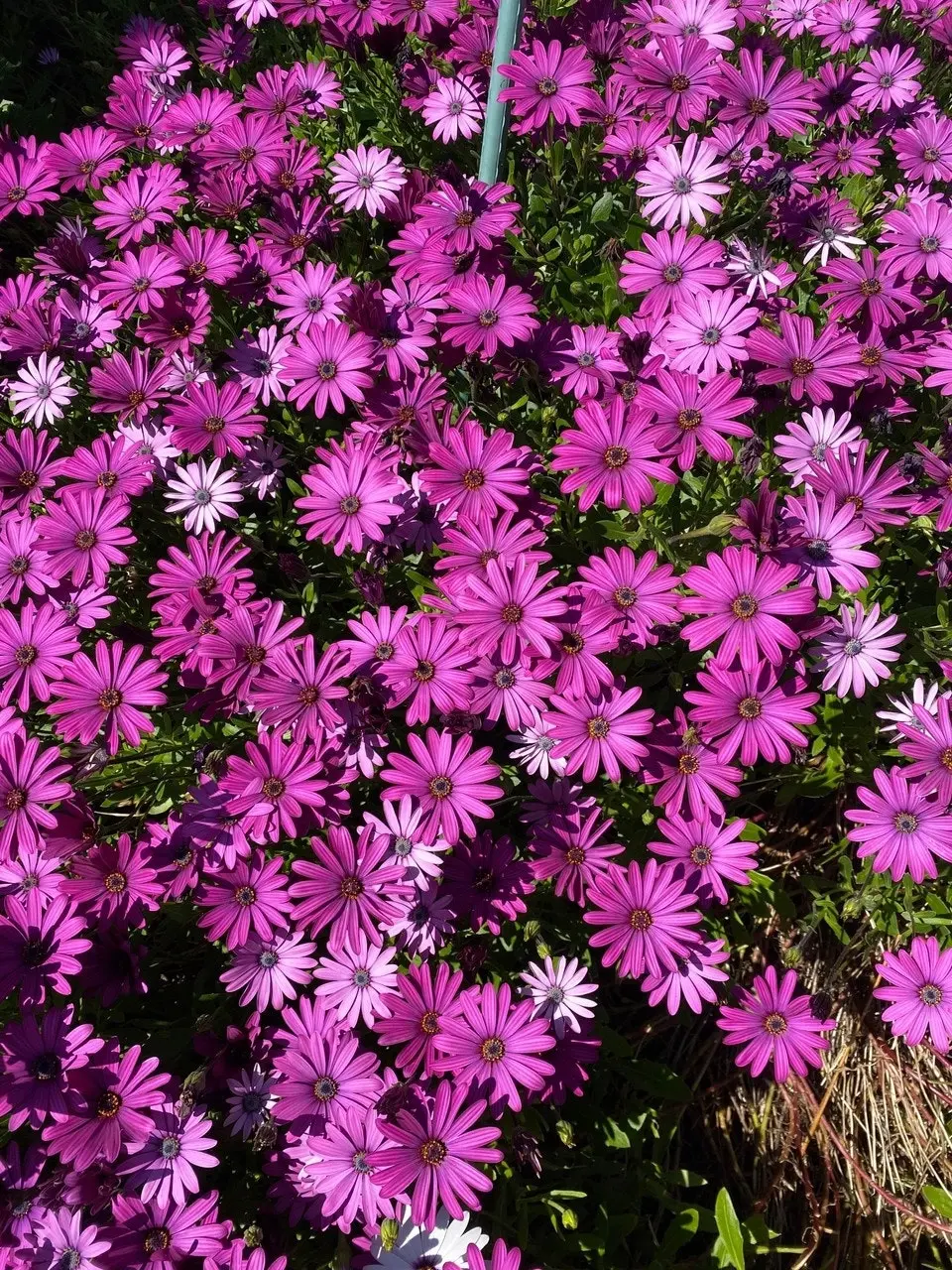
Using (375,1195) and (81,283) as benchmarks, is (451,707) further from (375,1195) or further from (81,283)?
(81,283)

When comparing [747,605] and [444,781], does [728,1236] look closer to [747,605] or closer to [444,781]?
[444,781]

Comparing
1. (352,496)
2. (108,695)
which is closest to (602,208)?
(352,496)

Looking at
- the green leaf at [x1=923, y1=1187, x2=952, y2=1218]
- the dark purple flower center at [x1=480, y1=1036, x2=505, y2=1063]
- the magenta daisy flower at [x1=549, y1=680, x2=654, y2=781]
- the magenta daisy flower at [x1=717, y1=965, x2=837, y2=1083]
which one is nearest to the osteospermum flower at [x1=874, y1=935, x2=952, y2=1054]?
the magenta daisy flower at [x1=717, y1=965, x2=837, y2=1083]

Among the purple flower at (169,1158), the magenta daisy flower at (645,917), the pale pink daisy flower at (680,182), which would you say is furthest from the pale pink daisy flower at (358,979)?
the pale pink daisy flower at (680,182)

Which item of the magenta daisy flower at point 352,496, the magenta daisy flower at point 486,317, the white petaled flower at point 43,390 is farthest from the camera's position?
the white petaled flower at point 43,390

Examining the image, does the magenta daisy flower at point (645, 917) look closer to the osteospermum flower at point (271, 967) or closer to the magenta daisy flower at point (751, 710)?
the magenta daisy flower at point (751, 710)

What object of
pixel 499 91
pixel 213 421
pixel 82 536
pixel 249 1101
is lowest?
pixel 249 1101

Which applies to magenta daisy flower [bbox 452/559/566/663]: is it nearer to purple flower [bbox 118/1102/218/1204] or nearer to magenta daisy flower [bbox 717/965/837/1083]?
magenta daisy flower [bbox 717/965/837/1083]
